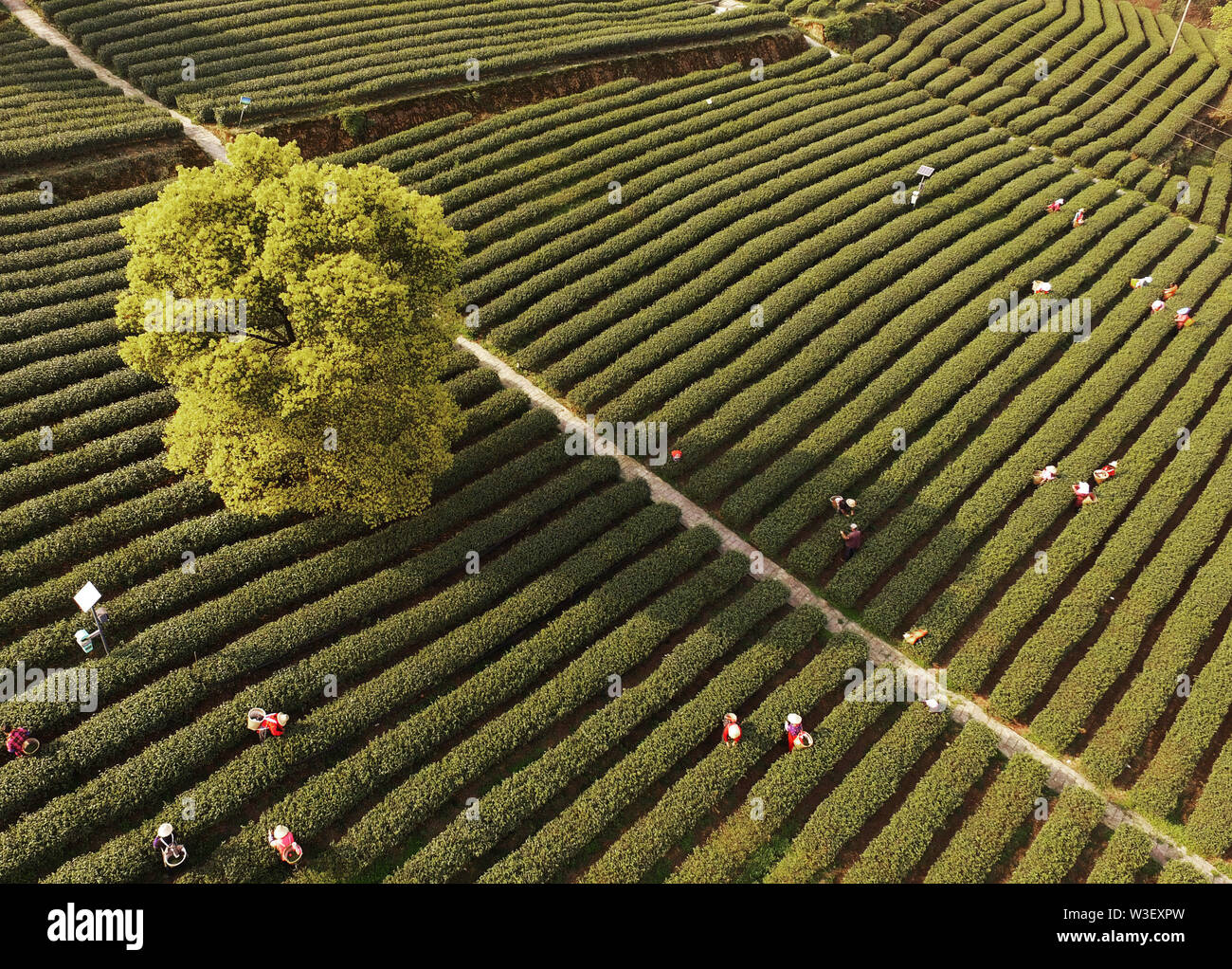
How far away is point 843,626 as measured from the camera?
890 inches

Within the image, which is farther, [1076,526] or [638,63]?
[638,63]

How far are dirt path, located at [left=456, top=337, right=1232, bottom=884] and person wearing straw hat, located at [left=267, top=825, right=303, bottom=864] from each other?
1473 cm

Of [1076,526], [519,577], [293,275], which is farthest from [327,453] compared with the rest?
[1076,526]

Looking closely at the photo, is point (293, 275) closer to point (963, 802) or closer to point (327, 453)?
point (327, 453)

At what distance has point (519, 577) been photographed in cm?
2191

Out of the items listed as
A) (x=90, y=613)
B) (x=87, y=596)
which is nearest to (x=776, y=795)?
(x=87, y=596)

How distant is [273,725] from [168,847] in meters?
3.18

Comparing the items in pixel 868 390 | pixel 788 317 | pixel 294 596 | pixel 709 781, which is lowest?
pixel 709 781

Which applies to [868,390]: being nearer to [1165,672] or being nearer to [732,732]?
[1165,672]

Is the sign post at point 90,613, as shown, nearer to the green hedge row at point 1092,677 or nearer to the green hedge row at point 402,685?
the green hedge row at point 402,685

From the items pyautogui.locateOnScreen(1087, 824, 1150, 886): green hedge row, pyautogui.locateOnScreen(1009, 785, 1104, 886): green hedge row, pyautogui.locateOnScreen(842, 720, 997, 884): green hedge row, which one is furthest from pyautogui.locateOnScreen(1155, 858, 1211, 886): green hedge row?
pyautogui.locateOnScreen(842, 720, 997, 884): green hedge row

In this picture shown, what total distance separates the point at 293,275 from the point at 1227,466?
109ft

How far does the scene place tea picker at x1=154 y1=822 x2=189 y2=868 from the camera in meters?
15.7

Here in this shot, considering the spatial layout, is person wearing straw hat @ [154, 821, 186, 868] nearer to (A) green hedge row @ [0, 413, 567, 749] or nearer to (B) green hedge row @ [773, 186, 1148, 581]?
(A) green hedge row @ [0, 413, 567, 749]
